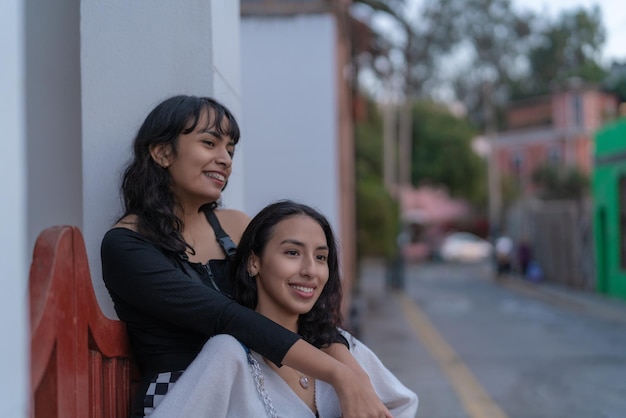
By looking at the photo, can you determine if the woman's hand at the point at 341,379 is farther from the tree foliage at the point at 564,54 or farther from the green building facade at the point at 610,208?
the tree foliage at the point at 564,54

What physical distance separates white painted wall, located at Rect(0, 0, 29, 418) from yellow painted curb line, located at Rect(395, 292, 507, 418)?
6.34 metres

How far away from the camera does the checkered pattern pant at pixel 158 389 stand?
219cm

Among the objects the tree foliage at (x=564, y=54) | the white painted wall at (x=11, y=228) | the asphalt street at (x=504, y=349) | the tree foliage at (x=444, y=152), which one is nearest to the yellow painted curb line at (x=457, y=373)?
the asphalt street at (x=504, y=349)

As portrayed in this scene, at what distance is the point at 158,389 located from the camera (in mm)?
2205

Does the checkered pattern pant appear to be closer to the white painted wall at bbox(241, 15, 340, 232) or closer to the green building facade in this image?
the white painted wall at bbox(241, 15, 340, 232)

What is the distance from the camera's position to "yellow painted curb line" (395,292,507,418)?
737 cm

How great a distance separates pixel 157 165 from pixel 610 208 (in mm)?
18944

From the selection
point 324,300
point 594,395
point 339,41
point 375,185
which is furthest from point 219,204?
point 375,185

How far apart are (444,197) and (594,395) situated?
4371cm

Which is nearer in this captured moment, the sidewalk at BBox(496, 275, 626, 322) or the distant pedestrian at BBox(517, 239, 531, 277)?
the sidewalk at BBox(496, 275, 626, 322)

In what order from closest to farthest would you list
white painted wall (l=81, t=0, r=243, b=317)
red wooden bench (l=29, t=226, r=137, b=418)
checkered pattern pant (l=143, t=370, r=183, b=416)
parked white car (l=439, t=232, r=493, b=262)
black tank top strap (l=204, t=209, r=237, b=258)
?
red wooden bench (l=29, t=226, r=137, b=418)
checkered pattern pant (l=143, t=370, r=183, b=416)
black tank top strap (l=204, t=209, r=237, b=258)
white painted wall (l=81, t=0, r=243, b=317)
parked white car (l=439, t=232, r=493, b=262)

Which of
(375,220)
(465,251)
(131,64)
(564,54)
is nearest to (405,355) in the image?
(375,220)

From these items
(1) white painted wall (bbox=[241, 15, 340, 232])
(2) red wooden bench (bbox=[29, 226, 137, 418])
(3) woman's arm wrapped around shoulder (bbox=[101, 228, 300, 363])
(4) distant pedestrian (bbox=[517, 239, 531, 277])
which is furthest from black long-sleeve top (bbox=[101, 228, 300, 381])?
(4) distant pedestrian (bbox=[517, 239, 531, 277])

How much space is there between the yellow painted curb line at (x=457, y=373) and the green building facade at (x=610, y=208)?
20.1 feet
